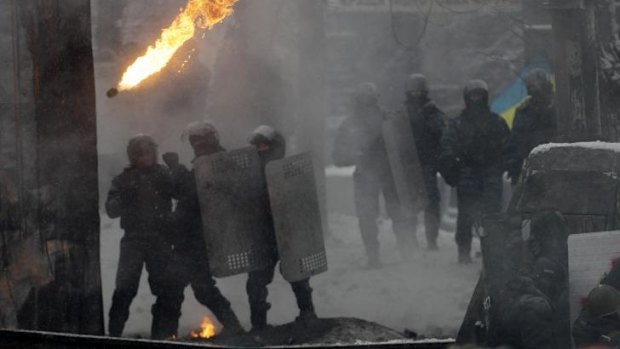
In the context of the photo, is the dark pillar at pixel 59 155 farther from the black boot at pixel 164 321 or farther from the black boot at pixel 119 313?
the black boot at pixel 164 321

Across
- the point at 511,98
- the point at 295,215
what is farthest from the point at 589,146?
the point at 511,98

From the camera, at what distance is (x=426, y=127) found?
12125mm

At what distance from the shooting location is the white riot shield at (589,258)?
737 centimetres

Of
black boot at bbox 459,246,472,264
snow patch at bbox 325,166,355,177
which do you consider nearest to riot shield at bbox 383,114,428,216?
black boot at bbox 459,246,472,264

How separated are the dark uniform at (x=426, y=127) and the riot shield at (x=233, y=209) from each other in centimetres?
325

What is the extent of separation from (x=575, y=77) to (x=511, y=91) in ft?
23.2

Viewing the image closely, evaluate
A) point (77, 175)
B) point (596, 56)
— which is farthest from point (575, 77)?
point (77, 175)

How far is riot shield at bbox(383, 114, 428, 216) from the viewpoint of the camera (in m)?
12.2

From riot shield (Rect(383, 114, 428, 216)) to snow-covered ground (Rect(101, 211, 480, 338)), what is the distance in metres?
0.84

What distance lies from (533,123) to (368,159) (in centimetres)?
192

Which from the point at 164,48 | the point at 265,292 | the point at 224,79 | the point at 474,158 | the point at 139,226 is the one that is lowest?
the point at 265,292

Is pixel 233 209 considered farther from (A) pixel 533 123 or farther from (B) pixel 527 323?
(A) pixel 533 123

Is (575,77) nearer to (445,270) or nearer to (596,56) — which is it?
(596,56)

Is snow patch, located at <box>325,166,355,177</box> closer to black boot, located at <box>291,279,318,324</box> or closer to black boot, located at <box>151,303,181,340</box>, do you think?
black boot, located at <box>291,279,318,324</box>
